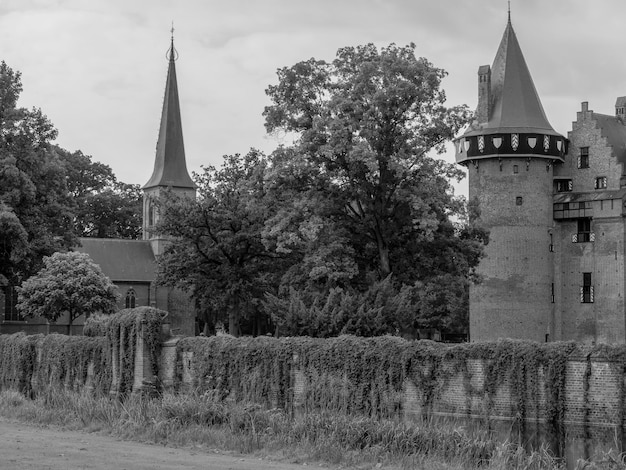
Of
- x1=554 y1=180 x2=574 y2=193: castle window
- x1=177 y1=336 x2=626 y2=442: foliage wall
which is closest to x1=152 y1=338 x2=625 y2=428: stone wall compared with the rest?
x1=177 y1=336 x2=626 y2=442: foliage wall

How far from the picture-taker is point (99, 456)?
1556 cm

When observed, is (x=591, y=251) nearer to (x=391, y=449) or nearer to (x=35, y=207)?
(x=35, y=207)

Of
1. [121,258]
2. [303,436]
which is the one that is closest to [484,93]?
[121,258]

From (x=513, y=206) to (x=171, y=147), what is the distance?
25871 mm

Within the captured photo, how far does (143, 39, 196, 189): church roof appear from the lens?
6969 centimetres

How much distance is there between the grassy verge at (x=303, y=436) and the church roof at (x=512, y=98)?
36.7m

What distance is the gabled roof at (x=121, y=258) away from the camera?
68.4 meters

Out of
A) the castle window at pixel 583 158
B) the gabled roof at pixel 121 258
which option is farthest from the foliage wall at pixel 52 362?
the gabled roof at pixel 121 258

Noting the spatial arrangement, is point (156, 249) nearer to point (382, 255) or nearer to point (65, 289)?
point (65, 289)

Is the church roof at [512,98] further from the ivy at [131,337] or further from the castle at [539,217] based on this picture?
the ivy at [131,337]

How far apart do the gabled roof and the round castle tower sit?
23.9m

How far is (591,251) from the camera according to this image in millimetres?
55812

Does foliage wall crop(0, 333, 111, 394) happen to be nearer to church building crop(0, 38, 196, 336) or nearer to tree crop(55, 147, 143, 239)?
church building crop(0, 38, 196, 336)

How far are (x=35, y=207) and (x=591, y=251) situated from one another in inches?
1128
